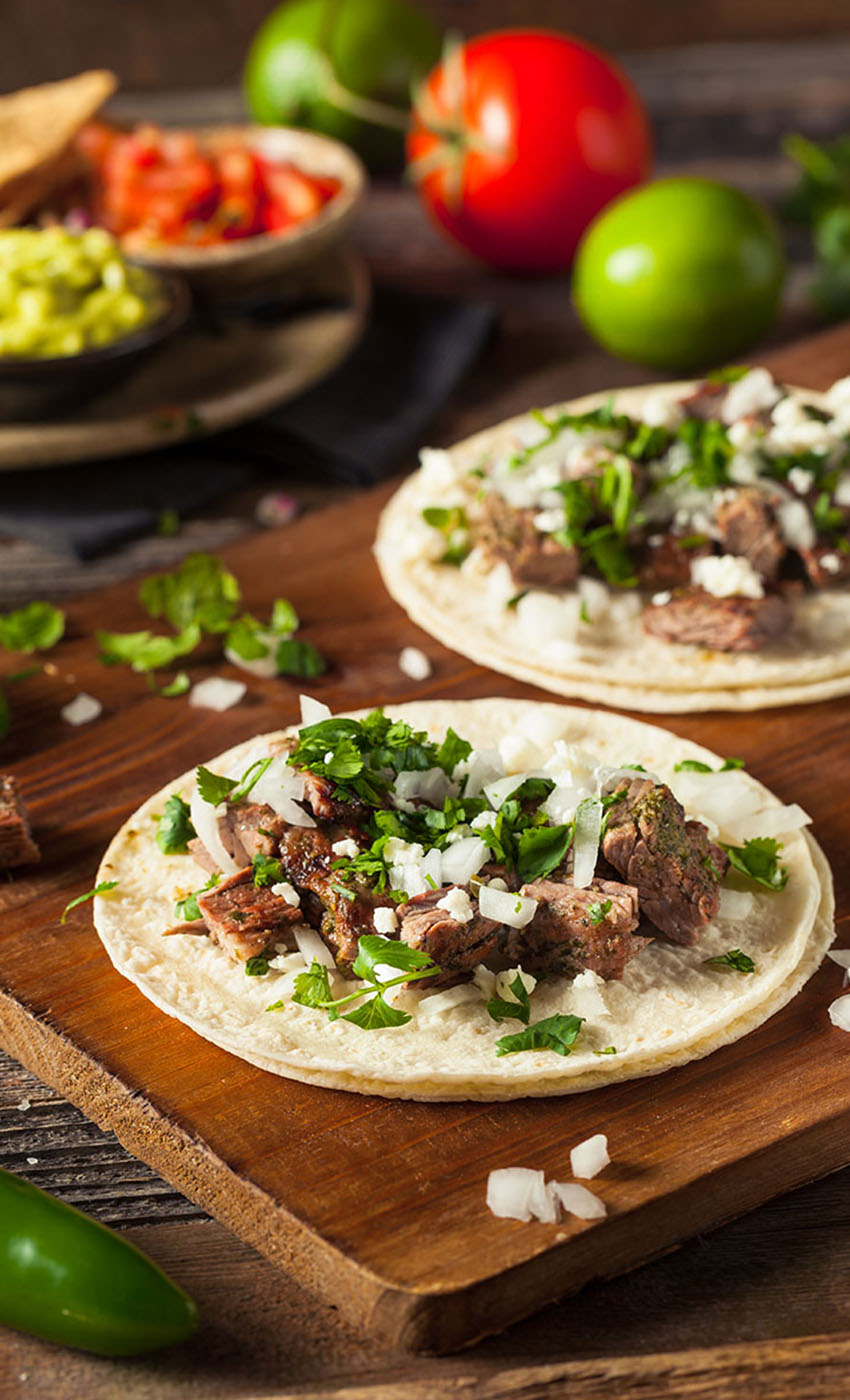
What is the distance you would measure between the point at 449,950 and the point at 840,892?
0.95m

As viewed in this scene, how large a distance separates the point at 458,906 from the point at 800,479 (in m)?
1.96

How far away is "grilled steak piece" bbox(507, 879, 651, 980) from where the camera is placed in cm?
306

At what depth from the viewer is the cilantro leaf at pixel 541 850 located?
3.17 meters

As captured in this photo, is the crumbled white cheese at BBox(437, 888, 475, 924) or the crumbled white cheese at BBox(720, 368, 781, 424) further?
the crumbled white cheese at BBox(720, 368, 781, 424)

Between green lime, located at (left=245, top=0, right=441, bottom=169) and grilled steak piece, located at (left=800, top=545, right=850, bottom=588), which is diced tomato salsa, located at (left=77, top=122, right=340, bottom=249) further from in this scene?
grilled steak piece, located at (left=800, top=545, right=850, bottom=588)

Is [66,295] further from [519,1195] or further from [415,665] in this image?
[519,1195]

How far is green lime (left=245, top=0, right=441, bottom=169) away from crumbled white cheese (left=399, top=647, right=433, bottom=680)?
129 inches

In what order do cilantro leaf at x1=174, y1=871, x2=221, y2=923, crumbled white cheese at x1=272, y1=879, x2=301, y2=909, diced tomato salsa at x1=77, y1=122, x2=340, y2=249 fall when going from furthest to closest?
diced tomato salsa at x1=77, y1=122, x2=340, y2=249, cilantro leaf at x1=174, y1=871, x2=221, y2=923, crumbled white cheese at x1=272, y1=879, x2=301, y2=909

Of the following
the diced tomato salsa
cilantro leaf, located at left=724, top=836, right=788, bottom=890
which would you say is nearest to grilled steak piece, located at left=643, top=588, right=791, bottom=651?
cilantro leaf, located at left=724, top=836, right=788, bottom=890

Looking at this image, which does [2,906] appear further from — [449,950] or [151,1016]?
[449,950]

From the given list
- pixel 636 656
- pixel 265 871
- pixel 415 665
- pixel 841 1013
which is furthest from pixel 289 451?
pixel 841 1013

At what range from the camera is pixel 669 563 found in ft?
14.5

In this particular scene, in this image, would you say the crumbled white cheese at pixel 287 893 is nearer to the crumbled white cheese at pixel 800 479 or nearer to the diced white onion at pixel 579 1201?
the diced white onion at pixel 579 1201

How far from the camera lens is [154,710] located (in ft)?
13.6
